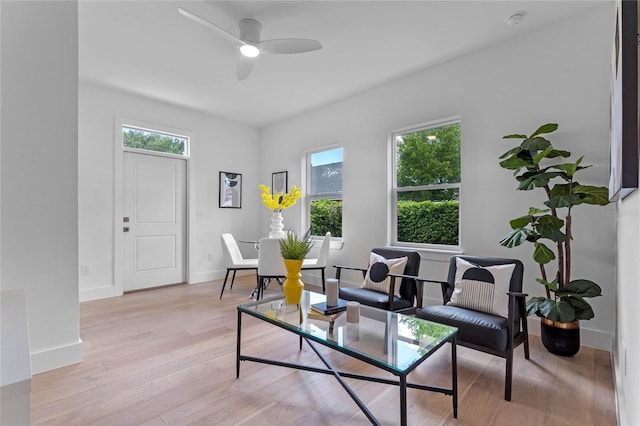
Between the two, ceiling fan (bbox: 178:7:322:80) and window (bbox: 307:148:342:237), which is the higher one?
ceiling fan (bbox: 178:7:322:80)

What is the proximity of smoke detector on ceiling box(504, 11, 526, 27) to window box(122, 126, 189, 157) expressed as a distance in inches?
175

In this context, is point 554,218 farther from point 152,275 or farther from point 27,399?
point 152,275

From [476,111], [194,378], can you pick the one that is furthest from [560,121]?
[194,378]

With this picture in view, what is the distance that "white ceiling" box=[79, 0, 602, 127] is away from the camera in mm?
2490

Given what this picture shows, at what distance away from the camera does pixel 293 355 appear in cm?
233

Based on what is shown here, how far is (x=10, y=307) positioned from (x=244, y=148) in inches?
181

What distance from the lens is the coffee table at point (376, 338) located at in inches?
52.7

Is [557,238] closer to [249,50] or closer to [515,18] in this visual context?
[515,18]

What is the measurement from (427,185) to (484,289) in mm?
1604

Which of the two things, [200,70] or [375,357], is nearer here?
[375,357]

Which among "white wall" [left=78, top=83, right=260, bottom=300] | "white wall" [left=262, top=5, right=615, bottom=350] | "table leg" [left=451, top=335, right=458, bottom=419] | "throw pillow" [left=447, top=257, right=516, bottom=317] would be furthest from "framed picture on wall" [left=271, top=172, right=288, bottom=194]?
"table leg" [left=451, top=335, right=458, bottom=419]

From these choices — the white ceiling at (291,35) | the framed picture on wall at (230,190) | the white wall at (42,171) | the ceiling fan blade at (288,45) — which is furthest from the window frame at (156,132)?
the ceiling fan blade at (288,45)

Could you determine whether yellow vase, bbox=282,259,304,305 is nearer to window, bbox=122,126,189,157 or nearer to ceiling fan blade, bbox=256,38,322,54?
ceiling fan blade, bbox=256,38,322,54

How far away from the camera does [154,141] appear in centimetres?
456
